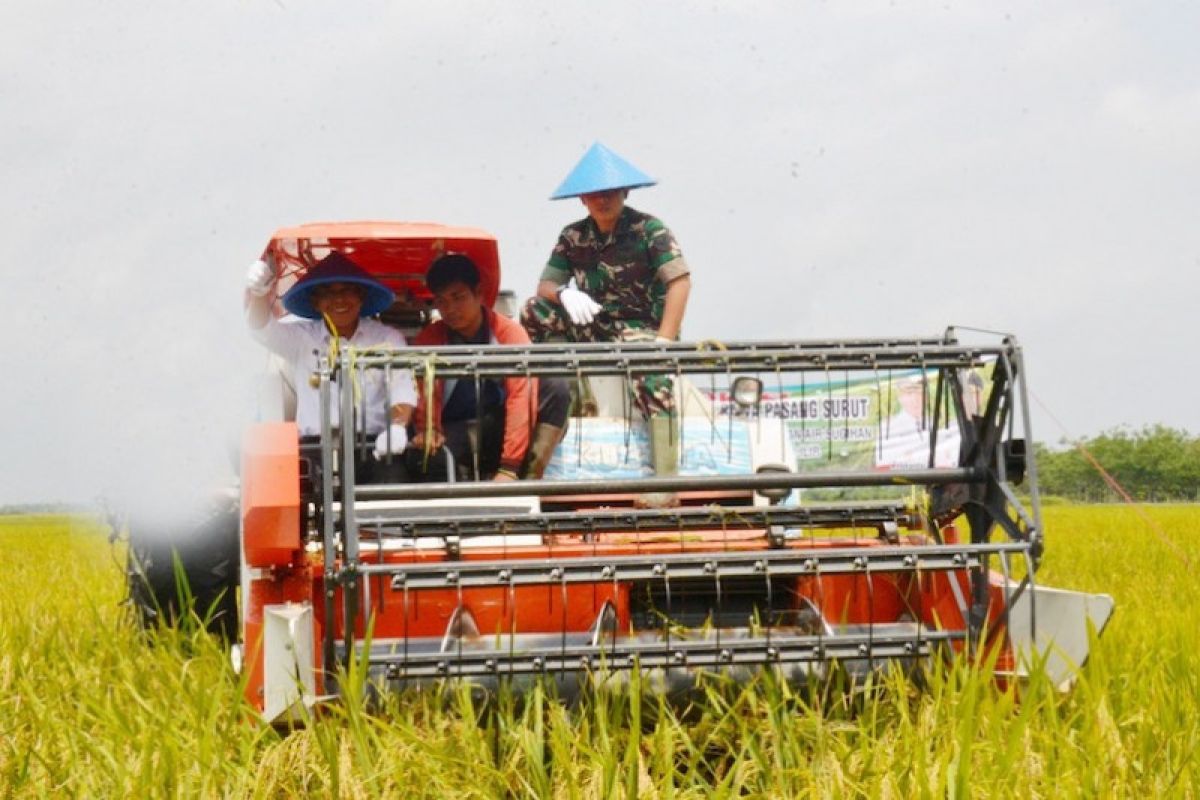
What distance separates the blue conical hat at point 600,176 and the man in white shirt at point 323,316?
1169mm

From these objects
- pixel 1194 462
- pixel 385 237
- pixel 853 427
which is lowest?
pixel 1194 462

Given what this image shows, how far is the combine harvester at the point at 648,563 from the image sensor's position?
152 inches

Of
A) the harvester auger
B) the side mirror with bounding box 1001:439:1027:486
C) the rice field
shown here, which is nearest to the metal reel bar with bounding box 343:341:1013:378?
the harvester auger

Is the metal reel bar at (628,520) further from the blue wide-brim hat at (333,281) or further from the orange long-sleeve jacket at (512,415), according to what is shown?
the blue wide-brim hat at (333,281)

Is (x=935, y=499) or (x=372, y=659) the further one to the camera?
(x=935, y=499)

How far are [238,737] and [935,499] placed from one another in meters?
2.35

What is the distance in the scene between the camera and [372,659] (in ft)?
12.3

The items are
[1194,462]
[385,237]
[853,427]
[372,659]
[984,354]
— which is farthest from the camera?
[1194,462]

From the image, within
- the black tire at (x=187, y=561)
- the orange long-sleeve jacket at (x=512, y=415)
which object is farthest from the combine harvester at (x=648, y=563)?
the black tire at (x=187, y=561)

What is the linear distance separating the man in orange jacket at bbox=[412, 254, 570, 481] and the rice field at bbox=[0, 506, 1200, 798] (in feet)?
5.06

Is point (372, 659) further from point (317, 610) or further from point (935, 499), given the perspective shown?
point (935, 499)

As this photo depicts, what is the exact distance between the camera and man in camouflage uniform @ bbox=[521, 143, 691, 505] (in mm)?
6680

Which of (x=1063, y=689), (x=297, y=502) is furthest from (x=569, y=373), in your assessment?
(x=1063, y=689)

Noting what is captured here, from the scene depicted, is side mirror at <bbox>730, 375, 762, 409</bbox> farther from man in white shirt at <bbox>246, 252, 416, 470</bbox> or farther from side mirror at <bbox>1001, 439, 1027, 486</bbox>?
man in white shirt at <bbox>246, 252, 416, 470</bbox>
